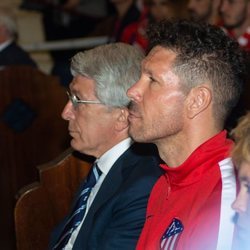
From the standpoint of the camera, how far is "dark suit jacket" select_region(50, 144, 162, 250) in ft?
7.25

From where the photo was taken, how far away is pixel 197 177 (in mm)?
1942

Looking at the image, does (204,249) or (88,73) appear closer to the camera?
(204,249)

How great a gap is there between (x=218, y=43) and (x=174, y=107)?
0.23m

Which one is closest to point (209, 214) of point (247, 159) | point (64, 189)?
point (247, 159)

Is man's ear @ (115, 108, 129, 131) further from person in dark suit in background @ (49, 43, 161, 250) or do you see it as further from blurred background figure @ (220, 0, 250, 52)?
blurred background figure @ (220, 0, 250, 52)

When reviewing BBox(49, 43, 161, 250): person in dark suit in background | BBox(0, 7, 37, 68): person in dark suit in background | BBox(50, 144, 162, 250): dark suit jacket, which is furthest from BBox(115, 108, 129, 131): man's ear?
BBox(0, 7, 37, 68): person in dark suit in background

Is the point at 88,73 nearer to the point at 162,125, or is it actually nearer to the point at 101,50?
the point at 101,50

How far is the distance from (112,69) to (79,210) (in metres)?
0.48

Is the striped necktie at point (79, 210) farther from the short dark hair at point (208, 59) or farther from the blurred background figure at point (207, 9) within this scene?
the blurred background figure at point (207, 9)

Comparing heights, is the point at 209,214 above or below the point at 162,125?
below

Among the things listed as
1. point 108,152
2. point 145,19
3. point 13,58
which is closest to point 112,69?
point 108,152

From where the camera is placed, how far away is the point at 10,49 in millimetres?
4898

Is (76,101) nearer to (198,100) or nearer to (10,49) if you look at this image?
(198,100)

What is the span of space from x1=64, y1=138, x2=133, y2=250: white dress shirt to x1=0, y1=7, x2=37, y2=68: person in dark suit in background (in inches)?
95.6
